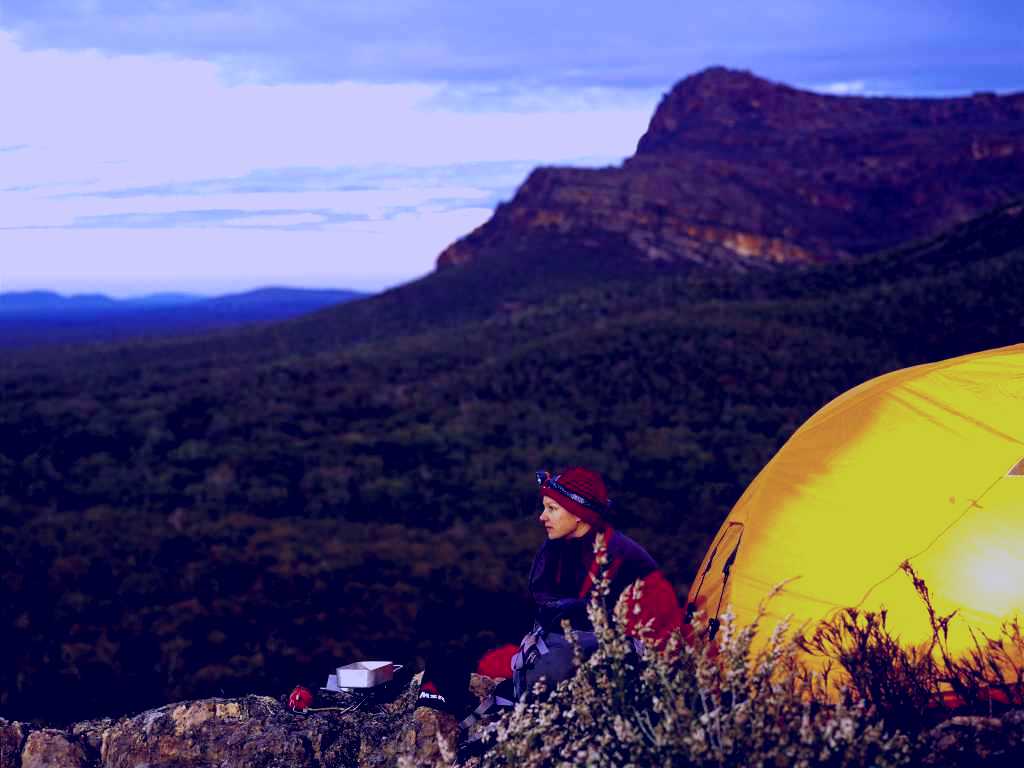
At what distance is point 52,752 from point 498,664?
2907mm

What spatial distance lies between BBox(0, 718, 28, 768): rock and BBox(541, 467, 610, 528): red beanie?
3790 mm

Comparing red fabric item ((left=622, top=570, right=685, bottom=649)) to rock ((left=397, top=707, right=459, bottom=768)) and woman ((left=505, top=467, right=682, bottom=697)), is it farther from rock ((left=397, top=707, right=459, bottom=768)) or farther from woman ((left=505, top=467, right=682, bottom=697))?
rock ((left=397, top=707, right=459, bottom=768))

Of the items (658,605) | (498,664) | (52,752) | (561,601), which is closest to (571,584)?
(561,601)

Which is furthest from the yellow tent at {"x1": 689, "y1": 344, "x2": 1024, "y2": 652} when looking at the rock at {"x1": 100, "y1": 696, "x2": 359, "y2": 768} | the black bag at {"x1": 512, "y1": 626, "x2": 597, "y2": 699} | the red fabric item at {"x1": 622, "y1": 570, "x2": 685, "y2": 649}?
the rock at {"x1": 100, "y1": 696, "x2": 359, "y2": 768}

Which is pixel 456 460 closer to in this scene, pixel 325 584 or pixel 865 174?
pixel 325 584

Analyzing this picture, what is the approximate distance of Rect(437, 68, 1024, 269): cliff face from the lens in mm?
71812

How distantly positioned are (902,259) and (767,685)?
141 ft

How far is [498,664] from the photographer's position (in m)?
6.02

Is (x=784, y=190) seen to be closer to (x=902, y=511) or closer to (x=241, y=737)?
(x=902, y=511)

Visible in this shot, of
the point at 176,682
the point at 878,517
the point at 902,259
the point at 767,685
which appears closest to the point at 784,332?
the point at 902,259

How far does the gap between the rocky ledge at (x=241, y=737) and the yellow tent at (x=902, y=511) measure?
6.90 ft

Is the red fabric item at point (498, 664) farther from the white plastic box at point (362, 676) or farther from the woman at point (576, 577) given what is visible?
the white plastic box at point (362, 676)

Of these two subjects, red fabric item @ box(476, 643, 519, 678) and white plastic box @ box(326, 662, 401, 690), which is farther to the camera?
white plastic box @ box(326, 662, 401, 690)

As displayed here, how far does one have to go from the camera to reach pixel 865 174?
8981 centimetres
